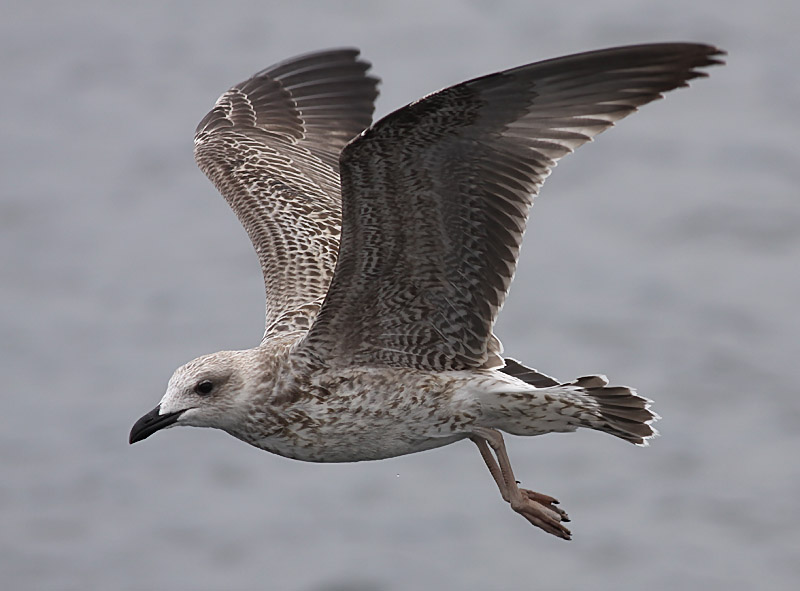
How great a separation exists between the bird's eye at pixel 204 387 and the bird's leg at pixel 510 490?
Answer: 153 cm

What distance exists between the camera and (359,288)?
875 centimetres

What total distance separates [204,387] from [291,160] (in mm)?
2917

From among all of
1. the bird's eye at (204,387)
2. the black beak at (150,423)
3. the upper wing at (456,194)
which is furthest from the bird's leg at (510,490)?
the black beak at (150,423)

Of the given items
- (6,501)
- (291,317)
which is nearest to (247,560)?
(6,501)

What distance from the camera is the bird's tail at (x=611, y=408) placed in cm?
881

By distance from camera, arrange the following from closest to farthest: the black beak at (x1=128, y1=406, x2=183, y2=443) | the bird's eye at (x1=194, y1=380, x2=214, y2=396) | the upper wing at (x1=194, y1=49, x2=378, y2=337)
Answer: the black beak at (x1=128, y1=406, x2=183, y2=443), the bird's eye at (x1=194, y1=380, x2=214, y2=396), the upper wing at (x1=194, y1=49, x2=378, y2=337)

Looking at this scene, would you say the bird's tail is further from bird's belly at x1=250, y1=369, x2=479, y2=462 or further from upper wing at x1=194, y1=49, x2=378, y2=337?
upper wing at x1=194, y1=49, x2=378, y2=337

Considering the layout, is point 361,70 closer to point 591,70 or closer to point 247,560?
point 591,70

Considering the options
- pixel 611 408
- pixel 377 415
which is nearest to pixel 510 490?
pixel 611 408

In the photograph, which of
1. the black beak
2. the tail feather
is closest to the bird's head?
the black beak

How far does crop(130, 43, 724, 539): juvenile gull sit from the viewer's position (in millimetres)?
7887

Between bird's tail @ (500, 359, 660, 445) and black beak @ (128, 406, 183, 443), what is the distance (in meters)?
2.13

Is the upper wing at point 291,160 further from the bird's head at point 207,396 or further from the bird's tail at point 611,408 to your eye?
the bird's tail at point 611,408

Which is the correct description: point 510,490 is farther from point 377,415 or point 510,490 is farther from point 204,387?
point 204,387
